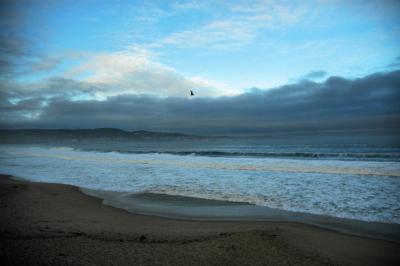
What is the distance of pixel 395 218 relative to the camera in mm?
7656

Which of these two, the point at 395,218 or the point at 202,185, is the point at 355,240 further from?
the point at 202,185

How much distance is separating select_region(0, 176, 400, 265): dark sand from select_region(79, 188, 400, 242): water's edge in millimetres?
443

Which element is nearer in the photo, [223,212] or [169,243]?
[169,243]

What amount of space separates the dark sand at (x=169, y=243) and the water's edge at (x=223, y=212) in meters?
0.44

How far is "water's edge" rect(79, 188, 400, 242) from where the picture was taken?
690 cm

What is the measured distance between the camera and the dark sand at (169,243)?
466 centimetres

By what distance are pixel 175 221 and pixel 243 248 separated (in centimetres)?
294

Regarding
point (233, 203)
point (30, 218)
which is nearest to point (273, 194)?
point (233, 203)

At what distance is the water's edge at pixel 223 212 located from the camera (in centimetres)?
690

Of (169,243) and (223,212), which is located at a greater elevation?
(169,243)

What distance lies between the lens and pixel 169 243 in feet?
18.0

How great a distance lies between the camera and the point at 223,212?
8672mm

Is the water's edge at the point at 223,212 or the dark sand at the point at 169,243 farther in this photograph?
the water's edge at the point at 223,212

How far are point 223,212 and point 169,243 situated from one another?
345 cm
